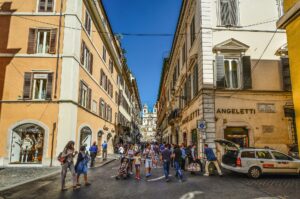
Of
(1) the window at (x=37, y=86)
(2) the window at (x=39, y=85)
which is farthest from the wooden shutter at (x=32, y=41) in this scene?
(2) the window at (x=39, y=85)

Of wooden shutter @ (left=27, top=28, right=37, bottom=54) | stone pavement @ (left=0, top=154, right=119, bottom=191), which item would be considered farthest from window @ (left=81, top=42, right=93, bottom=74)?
stone pavement @ (left=0, top=154, right=119, bottom=191)

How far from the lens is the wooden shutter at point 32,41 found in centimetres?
1741

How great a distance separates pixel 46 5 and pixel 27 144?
10.4 meters

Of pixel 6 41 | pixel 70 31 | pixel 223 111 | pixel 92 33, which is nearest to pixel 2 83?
pixel 6 41

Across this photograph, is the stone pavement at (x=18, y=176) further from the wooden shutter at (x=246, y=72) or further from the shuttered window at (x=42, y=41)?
the wooden shutter at (x=246, y=72)

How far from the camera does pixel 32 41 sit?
17.5 m

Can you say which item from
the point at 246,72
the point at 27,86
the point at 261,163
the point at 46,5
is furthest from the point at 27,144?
the point at 246,72

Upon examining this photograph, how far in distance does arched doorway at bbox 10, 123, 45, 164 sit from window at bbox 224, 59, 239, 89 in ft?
43.5

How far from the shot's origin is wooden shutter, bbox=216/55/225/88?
1606 cm

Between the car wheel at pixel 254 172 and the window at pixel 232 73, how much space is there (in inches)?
254

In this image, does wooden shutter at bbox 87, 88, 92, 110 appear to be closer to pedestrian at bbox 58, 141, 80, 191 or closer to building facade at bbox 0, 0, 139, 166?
building facade at bbox 0, 0, 139, 166

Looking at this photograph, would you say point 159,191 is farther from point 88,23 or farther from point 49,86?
point 88,23

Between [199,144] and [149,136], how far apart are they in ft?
414

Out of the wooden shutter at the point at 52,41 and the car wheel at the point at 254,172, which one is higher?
the wooden shutter at the point at 52,41
